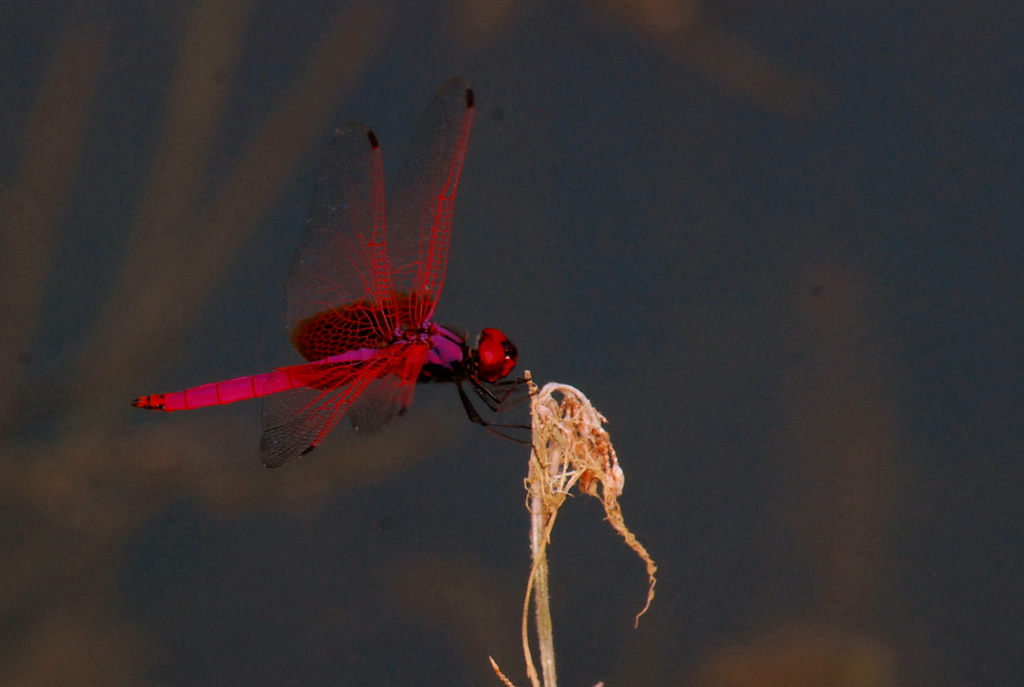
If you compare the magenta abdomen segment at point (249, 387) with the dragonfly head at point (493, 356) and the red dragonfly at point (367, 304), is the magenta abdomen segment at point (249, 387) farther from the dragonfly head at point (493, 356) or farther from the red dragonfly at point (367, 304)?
the dragonfly head at point (493, 356)

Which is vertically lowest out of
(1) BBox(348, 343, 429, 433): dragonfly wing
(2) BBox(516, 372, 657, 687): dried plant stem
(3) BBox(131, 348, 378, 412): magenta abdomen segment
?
(2) BBox(516, 372, 657, 687): dried plant stem

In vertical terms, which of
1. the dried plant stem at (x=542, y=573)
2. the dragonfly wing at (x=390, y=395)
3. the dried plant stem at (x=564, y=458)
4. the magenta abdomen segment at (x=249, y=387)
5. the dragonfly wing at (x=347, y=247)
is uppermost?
the dragonfly wing at (x=347, y=247)

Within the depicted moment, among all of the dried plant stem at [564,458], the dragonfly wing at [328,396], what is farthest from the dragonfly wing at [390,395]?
the dried plant stem at [564,458]

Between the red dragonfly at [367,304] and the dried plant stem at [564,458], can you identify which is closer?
the dried plant stem at [564,458]

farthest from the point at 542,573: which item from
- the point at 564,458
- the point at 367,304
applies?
the point at 367,304

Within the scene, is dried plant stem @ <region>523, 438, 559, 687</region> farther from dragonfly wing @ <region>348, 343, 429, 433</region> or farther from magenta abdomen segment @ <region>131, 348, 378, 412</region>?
magenta abdomen segment @ <region>131, 348, 378, 412</region>

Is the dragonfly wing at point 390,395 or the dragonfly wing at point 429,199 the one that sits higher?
the dragonfly wing at point 429,199

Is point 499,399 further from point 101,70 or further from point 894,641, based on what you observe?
point 101,70

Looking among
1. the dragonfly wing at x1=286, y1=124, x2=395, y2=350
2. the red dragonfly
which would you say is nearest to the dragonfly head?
the red dragonfly
